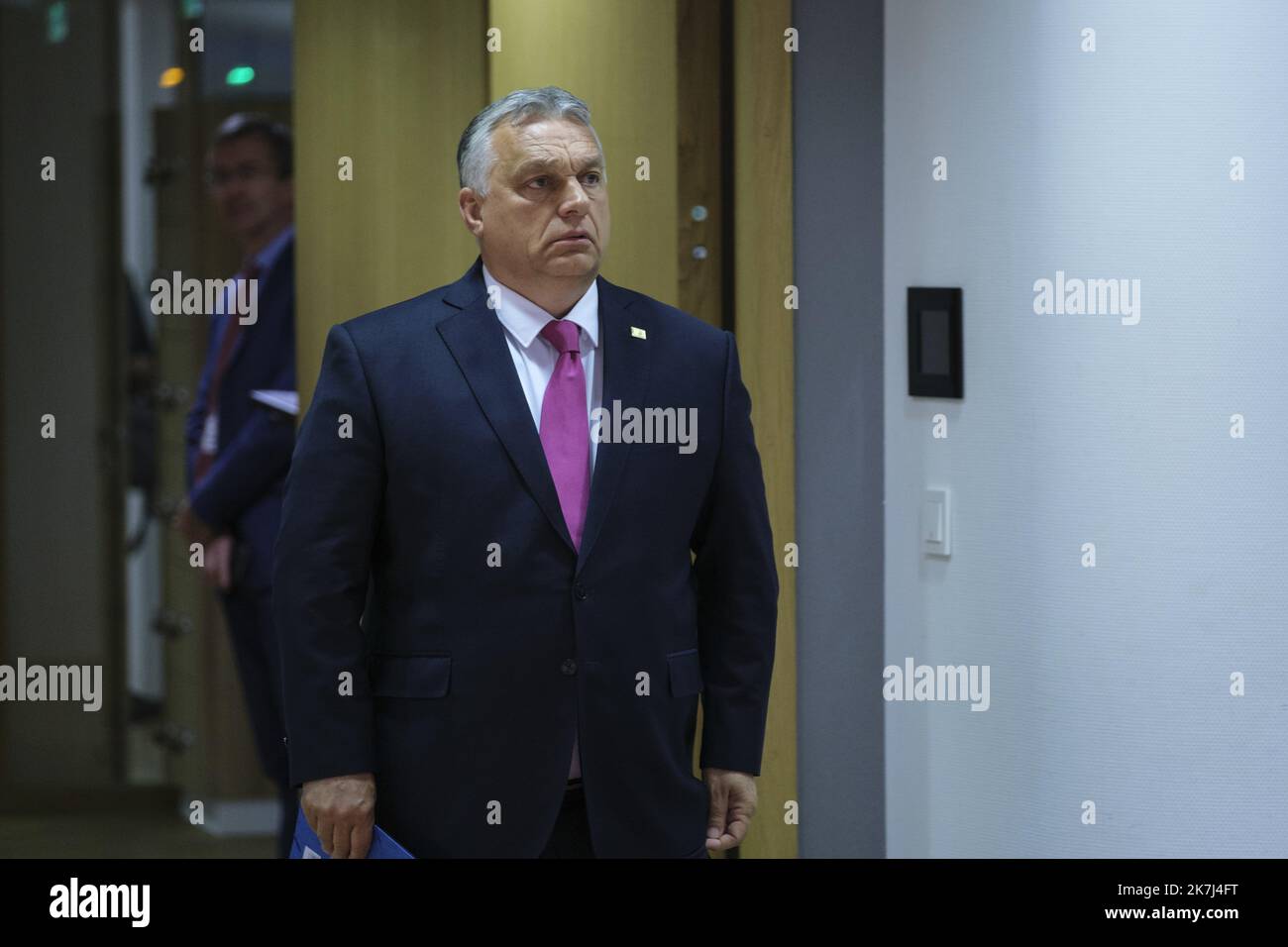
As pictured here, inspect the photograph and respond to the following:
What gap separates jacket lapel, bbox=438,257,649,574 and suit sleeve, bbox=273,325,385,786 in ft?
0.52

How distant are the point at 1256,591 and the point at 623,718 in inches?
37.8

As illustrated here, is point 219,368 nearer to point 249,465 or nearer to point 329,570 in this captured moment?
point 249,465

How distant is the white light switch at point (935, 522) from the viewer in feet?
9.32

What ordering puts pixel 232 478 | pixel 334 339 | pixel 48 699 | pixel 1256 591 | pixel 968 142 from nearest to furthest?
pixel 334 339, pixel 1256 591, pixel 968 142, pixel 232 478, pixel 48 699

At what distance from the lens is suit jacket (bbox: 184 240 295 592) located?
3693mm

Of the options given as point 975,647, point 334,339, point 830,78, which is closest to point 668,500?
point 334,339

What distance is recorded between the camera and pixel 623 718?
2197 mm

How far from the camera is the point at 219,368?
12.4 feet

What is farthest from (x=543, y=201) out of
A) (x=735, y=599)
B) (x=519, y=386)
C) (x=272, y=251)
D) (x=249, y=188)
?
(x=249, y=188)

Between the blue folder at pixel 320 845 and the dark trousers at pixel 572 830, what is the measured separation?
20 cm

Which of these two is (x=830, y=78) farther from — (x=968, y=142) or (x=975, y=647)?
(x=975, y=647)

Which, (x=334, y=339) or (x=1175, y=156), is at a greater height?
(x=1175, y=156)

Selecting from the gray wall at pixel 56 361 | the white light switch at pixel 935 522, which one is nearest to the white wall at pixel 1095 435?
the white light switch at pixel 935 522
